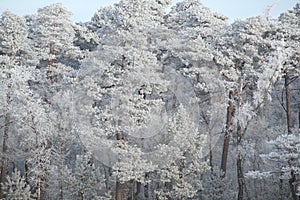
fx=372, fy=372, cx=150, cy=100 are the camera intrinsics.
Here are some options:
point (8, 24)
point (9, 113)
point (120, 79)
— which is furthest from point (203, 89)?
point (8, 24)

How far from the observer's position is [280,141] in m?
12.9

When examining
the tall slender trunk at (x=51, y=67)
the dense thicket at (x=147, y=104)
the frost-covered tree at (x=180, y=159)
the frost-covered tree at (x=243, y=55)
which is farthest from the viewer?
the tall slender trunk at (x=51, y=67)

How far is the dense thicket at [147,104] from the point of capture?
16266 mm

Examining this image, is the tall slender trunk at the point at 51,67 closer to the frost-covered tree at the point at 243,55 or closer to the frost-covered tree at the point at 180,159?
the frost-covered tree at the point at 243,55

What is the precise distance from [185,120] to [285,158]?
495cm

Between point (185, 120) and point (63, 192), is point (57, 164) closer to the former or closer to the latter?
point (63, 192)

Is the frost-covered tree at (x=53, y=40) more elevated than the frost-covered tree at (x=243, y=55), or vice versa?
the frost-covered tree at (x=53, y=40)

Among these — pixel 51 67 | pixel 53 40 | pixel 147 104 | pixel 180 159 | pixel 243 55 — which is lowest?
pixel 180 159

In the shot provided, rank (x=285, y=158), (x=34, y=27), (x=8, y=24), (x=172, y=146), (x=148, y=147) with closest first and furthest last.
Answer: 1. (x=285, y=158)
2. (x=172, y=146)
3. (x=148, y=147)
4. (x=8, y=24)
5. (x=34, y=27)

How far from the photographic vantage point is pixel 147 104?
56.2 ft

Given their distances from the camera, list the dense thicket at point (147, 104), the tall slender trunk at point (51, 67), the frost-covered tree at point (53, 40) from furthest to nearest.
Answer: the frost-covered tree at point (53, 40)
the tall slender trunk at point (51, 67)
the dense thicket at point (147, 104)

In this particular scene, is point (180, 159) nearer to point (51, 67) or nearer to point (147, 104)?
point (147, 104)

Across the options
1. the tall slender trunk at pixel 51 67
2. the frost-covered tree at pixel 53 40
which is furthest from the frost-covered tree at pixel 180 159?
the tall slender trunk at pixel 51 67

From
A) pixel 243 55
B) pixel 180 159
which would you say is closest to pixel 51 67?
pixel 180 159
